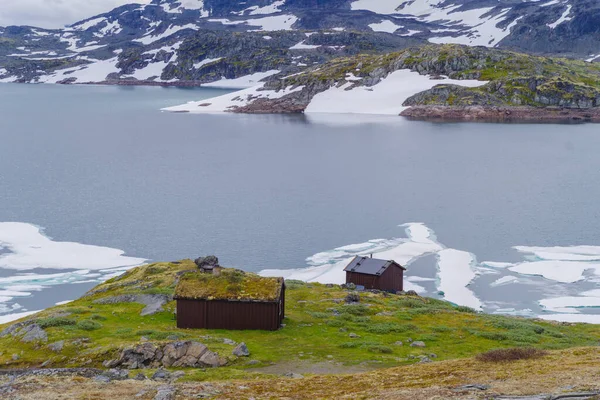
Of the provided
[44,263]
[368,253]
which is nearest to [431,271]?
[368,253]

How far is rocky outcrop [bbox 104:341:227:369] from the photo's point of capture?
27.0 meters

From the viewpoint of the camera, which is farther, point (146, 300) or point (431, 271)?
point (431, 271)

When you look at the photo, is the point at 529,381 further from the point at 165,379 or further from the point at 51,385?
the point at 51,385

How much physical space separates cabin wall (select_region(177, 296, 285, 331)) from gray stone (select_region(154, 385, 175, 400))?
36.5 feet

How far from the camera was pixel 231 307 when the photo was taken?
33.9 metres

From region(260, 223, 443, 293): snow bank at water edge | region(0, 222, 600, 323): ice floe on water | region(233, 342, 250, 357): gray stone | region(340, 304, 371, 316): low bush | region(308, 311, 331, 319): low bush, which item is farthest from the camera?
region(260, 223, 443, 293): snow bank at water edge

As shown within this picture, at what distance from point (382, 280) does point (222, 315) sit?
15388 millimetres

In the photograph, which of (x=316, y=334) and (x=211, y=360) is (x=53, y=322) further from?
(x=316, y=334)

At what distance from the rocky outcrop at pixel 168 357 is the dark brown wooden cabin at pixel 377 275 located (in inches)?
795

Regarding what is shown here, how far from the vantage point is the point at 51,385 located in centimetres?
2355

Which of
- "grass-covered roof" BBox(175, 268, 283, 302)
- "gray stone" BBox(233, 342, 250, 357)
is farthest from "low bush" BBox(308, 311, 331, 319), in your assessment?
"gray stone" BBox(233, 342, 250, 357)

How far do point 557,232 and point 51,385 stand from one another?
179 feet

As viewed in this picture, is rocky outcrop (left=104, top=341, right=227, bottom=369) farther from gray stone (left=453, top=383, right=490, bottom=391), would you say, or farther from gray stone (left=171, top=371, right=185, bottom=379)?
gray stone (left=453, top=383, right=490, bottom=391)

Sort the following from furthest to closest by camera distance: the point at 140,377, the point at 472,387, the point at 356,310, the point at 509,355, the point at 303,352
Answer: the point at 356,310 < the point at 303,352 < the point at 140,377 < the point at 509,355 < the point at 472,387
